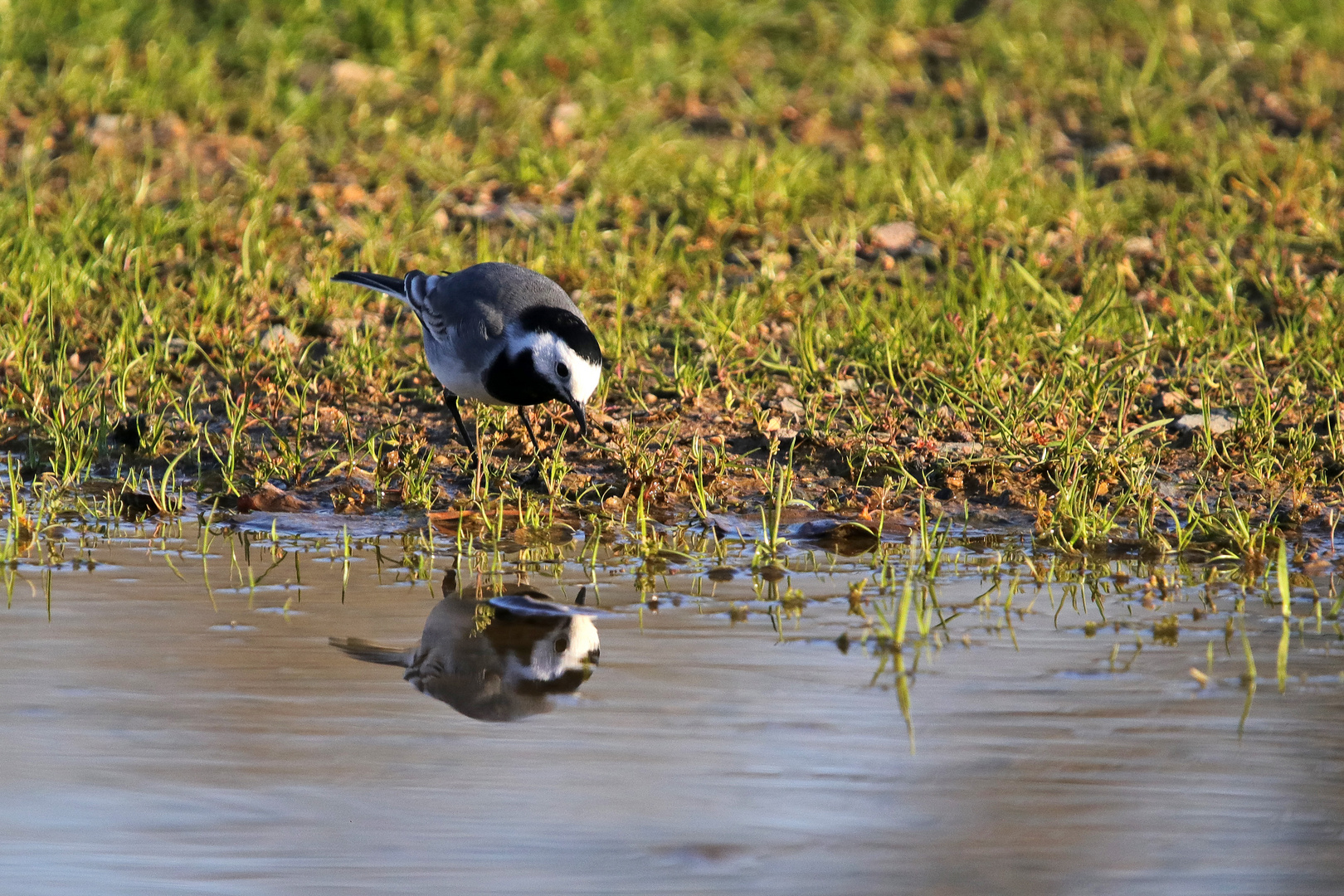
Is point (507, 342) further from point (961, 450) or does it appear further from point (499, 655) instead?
point (499, 655)

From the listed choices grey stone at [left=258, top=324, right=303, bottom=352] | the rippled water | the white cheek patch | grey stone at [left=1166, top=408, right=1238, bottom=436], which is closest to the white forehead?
the white cheek patch

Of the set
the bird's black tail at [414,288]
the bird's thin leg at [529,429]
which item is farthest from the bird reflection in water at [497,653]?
the bird's black tail at [414,288]

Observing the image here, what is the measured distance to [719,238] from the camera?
8594 mm

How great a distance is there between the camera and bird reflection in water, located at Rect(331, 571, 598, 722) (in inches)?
159

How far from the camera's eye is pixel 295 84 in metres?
10.7

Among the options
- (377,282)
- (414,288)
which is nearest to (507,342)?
(414,288)

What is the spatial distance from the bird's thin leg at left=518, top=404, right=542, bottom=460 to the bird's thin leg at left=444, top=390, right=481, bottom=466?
0.73 feet

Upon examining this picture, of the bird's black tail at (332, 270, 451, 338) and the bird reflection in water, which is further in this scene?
the bird's black tail at (332, 270, 451, 338)

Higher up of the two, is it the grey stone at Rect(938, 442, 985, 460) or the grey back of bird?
the grey back of bird

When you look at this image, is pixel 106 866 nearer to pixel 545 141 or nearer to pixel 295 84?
pixel 545 141

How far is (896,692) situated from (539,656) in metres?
0.93

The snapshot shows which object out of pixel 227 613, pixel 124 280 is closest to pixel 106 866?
pixel 227 613

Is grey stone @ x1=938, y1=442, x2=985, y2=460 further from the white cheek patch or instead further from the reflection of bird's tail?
the reflection of bird's tail

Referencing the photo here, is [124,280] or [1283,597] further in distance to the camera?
[124,280]
